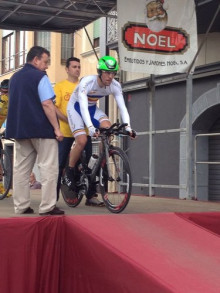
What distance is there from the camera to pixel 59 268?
491 centimetres

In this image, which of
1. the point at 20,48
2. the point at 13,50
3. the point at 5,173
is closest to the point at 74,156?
Answer: the point at 5,173

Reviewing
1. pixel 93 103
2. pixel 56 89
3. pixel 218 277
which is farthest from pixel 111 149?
pixel 218 277

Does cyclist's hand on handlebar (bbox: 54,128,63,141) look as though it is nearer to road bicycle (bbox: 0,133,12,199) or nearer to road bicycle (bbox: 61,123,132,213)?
road bicycle (bbox: 61,123,132,213)

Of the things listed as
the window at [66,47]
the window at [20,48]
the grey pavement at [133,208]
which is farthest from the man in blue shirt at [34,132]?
the window at [20,48]

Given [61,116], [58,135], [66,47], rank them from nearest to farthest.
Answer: [58,135] < [61,116] < [66,47]

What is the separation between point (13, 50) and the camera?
25328 millimetres

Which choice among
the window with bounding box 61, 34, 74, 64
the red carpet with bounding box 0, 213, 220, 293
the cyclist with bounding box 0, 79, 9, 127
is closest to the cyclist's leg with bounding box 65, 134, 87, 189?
the red carpet with bounding box 0, 213, 220, 293

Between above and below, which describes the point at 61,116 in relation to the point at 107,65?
below

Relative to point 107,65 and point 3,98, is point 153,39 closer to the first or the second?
point 3,98

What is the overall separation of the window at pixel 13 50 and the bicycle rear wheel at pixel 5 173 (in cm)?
1699

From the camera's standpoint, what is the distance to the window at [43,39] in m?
22.6

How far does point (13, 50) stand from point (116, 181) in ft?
66.9

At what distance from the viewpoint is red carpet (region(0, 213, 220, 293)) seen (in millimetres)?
4180

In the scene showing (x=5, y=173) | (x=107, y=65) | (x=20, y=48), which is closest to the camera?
(x=107, y=65)
